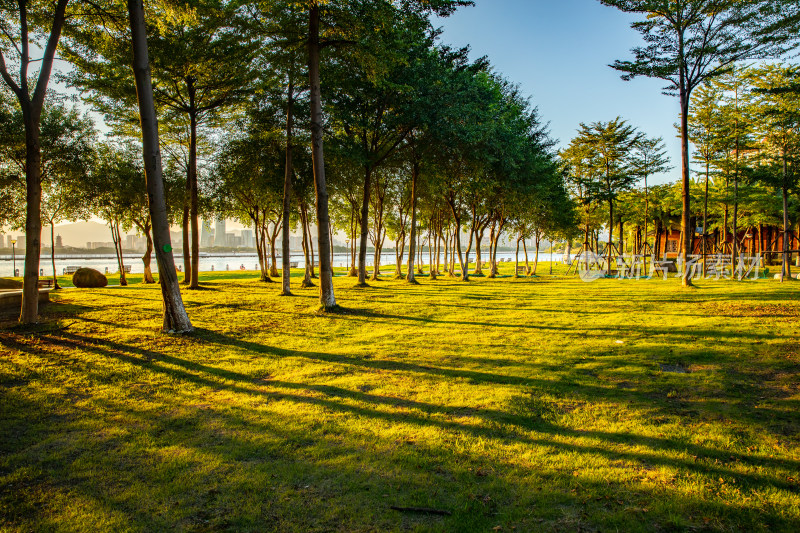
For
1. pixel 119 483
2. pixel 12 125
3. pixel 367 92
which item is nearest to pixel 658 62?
pixel 367 92

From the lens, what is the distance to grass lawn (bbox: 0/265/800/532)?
290 cm

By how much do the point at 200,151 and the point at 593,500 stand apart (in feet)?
92.1

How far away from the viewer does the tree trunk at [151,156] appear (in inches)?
343

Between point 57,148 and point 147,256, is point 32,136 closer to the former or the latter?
point 57,148

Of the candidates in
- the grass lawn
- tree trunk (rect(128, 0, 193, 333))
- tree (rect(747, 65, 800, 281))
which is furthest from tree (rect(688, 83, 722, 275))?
tree trunk (rect(128, 0, 193, 333))

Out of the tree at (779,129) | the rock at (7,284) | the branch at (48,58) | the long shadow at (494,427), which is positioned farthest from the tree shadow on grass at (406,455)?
the tree at (779,129)

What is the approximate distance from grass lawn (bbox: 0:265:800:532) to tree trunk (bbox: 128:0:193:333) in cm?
142

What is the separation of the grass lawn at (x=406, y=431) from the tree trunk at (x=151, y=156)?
1.42m

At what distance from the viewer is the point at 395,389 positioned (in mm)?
5516

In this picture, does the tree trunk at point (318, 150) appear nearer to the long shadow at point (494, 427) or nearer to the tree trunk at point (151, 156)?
the tree trunk at point (151, 156)

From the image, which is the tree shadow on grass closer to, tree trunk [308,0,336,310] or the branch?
tree trunk [308,0,336,310]

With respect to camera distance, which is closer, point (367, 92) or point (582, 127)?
point (367, 92)

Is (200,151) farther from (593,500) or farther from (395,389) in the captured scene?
(593,500)

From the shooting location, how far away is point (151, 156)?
895 centimetres
